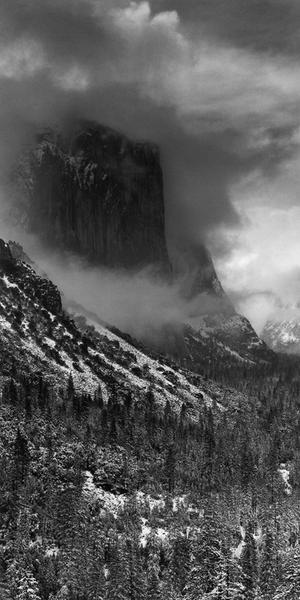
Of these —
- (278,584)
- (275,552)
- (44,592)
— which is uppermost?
(275,552)

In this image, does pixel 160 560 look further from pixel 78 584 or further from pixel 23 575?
pixel 23 575

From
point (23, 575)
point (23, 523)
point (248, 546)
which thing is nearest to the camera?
point (23, 575)

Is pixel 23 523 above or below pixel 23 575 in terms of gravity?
above

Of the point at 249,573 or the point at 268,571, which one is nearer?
the point at 249,573

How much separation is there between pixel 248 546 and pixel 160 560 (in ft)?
79.0

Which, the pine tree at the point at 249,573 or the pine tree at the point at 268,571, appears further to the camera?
the pine tree at the point at 268,571

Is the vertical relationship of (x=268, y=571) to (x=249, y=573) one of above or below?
above

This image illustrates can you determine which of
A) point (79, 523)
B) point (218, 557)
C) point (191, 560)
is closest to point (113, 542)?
point (79, 523)

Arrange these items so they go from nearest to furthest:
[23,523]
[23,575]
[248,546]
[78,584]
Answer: [23,575] → [78,584] → [248,546] → [23,523]

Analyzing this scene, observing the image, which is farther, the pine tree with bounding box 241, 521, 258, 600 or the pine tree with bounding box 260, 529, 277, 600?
the pine tree with bounding box 260, 529, 277, 600

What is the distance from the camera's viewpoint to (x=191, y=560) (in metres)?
176

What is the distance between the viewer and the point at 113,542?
7490 inches

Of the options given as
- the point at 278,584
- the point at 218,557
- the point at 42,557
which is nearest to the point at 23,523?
the point at 42,557

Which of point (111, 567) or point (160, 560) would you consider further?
point (160, 560)
